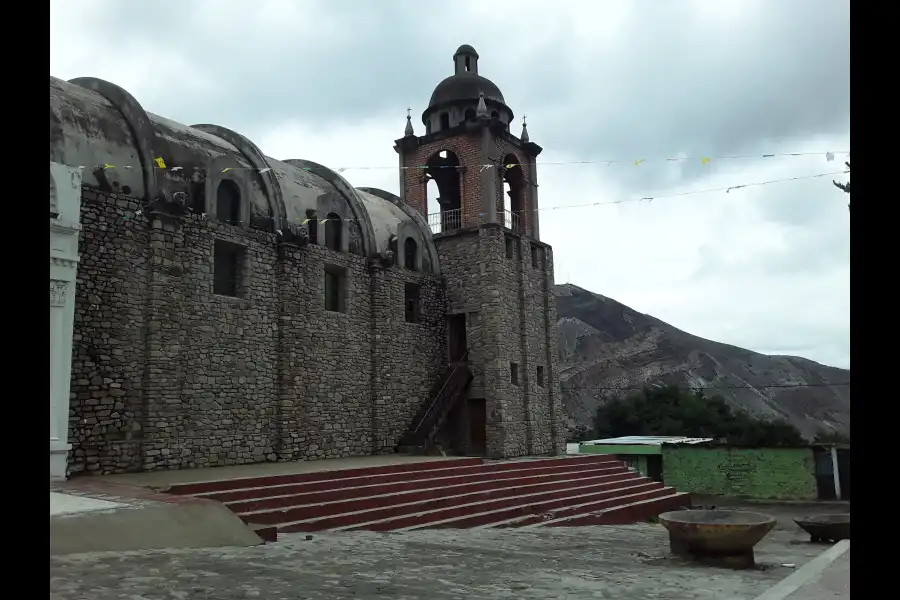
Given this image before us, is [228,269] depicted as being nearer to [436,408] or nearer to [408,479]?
[408,479]

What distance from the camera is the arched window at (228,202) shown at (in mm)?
14125

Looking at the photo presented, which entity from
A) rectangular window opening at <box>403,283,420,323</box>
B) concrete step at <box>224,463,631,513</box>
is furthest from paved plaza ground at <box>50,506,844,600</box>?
rectangular window opening at <box>403,283,420,323</box>

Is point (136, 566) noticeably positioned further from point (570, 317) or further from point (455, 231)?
point (570, 317)

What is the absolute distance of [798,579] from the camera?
5.27 m

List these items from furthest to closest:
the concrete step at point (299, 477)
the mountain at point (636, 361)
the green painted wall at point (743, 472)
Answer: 1. the mountain at point (636, 361)
2. the green painted wall at point (743, 472)
3. the concrete step at point (299, 477)

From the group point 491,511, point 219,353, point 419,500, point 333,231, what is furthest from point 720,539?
point 333,231

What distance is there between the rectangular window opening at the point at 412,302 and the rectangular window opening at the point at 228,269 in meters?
5.53

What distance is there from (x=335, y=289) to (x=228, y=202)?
11.8 feet

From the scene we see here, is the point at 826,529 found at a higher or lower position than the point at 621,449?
higher

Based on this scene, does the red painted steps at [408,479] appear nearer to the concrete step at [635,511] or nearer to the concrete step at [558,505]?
the concrete step at [558,505]

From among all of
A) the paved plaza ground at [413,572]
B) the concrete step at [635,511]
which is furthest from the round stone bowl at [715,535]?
the concrete step at [635,511]

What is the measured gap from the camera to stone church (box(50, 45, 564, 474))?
38.7 ft

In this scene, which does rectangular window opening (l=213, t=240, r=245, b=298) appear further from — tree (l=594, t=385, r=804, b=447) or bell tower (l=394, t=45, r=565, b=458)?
tree (l=594, t=385, r=804, b=447)
